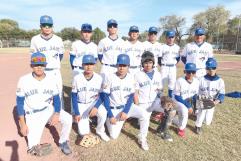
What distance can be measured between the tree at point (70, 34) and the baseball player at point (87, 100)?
226ft

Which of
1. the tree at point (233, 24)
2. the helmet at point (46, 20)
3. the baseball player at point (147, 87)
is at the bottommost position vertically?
the baseball player at point (147, 87)

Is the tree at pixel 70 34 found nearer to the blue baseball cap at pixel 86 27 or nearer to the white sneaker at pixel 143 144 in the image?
the blue baseball cap at pixel 86 27

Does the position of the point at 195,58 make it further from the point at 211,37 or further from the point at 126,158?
the point at 211,37

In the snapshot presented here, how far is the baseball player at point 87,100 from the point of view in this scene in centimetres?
525

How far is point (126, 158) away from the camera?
15.1 feet

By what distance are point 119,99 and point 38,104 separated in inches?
61.4

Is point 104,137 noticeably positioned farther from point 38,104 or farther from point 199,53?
point 199,53

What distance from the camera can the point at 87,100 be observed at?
5.41 m

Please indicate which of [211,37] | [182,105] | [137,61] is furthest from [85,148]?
[211,37]

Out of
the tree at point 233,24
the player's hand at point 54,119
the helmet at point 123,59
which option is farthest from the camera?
the tree at point 233,24

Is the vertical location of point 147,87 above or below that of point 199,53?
below

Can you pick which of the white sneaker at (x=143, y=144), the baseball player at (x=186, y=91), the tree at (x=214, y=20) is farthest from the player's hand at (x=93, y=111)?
the tree at (x=214, y=20)

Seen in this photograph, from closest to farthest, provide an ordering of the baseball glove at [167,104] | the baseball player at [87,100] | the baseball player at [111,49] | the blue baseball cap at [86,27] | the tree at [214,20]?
the baseball player at [87,100], the baseball glove at [167,104], the blue baseball cap at [86,27], the baseball player at [111,49], the tree at [214,20]

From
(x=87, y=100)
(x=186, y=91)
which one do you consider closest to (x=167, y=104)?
(x=186, y=91)
